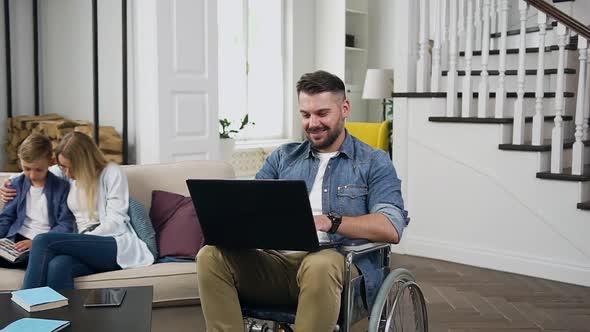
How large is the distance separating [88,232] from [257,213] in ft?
3.94

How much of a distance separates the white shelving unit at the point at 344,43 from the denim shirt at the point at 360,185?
526cm

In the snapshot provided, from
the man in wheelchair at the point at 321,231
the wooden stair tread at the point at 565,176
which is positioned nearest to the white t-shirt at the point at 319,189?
the man in wheelchair at the point at 321,231

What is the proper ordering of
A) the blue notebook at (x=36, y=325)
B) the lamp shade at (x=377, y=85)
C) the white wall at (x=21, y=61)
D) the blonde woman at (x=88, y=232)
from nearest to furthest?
the blue notebook at (x=36, y=325) → the blonde woman at (x=88, y=232) → the white wall at (x=21, y=61) → the lamp shade at (x=377, y=85)

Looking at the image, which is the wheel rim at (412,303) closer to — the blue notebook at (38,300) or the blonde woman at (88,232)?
the blue notebook at (38,300)

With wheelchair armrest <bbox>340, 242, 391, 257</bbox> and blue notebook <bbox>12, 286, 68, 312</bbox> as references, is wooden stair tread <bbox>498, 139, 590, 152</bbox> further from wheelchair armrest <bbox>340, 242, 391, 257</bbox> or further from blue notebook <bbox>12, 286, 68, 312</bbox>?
blue notebook <bbox>12, 286, 68, 312</bbox>

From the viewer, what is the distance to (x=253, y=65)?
752cm

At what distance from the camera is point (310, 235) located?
2.17 meters

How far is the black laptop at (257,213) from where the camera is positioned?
211 centimetres

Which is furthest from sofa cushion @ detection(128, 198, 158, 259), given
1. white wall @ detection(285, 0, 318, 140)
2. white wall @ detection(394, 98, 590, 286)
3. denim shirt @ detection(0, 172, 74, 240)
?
white wall @ detection(285, 0, 318, 140)

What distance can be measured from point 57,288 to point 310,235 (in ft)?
3.75

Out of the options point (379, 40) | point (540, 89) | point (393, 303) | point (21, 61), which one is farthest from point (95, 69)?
point (379, 40)

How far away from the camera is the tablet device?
223 centimetres

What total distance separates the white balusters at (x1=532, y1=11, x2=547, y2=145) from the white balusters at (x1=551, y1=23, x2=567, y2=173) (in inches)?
3.6

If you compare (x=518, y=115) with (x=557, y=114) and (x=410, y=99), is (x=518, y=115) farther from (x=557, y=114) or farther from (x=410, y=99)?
(x=410, y=99)
